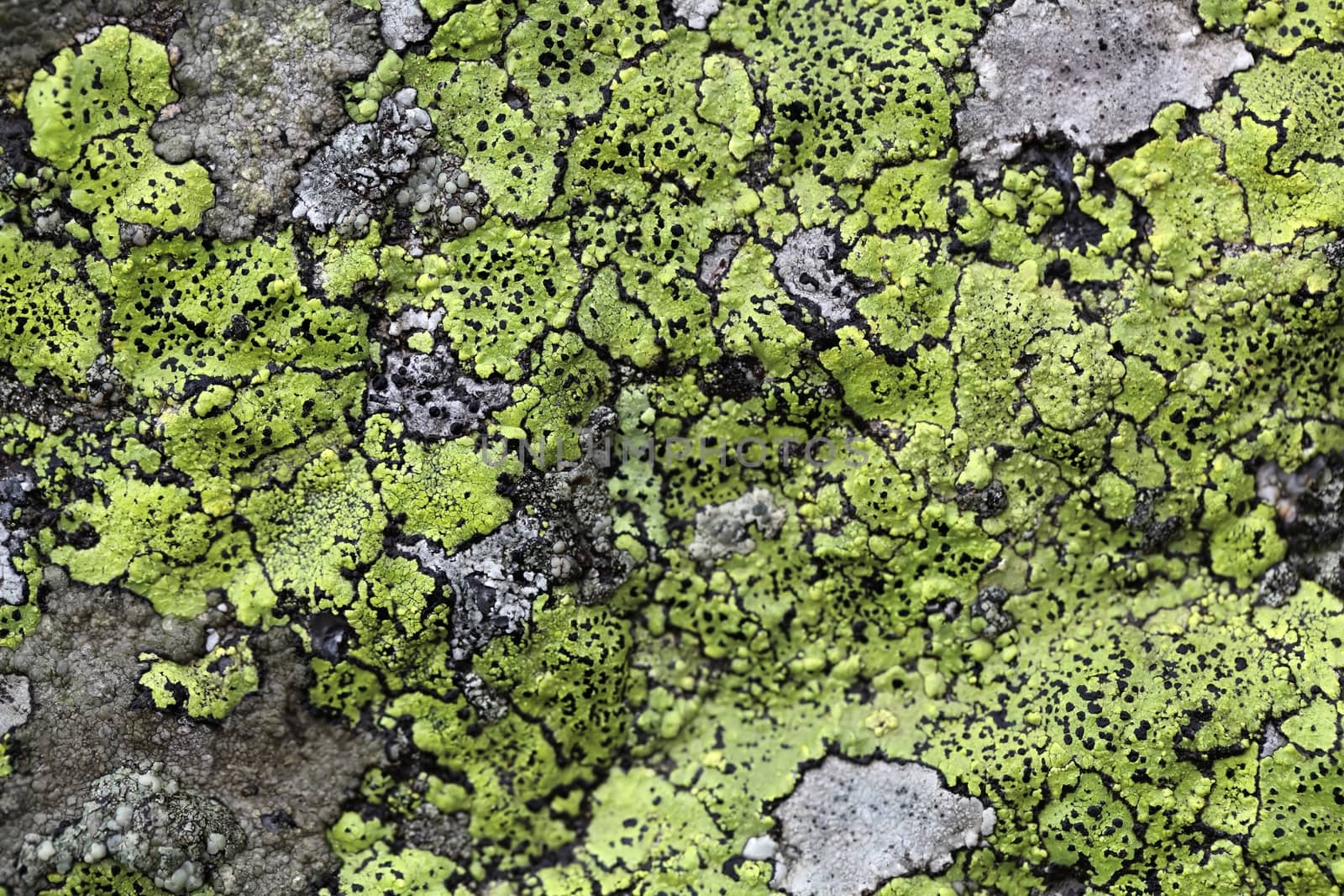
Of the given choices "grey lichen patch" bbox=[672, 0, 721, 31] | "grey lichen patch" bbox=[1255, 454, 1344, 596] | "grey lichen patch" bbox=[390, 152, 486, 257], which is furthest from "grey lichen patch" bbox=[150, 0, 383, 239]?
"grey lichen patch" bbox=[1255, 454, 1344, 596]

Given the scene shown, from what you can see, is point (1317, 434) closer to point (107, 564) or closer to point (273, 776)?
point (273, 776)

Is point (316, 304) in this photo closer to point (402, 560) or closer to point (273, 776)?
point (402, 560)

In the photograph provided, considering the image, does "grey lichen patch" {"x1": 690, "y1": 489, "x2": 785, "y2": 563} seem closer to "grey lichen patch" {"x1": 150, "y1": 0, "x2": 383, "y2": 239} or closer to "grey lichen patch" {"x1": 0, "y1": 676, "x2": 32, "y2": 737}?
"grey lichen patch" {"x1": 150, "y1": 0, "x2": 383, "y2": 239}

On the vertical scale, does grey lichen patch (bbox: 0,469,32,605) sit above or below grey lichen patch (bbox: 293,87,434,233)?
below

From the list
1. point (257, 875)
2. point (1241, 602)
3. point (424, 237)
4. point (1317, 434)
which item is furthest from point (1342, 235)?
point (257, 875)

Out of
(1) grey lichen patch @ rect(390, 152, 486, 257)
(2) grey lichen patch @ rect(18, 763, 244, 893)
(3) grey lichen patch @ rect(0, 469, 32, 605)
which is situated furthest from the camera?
(1) grey lichen patch @ rect(390, 152, 486, 257)

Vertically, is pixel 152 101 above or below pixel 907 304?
above

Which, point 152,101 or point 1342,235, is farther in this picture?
point 1342,235

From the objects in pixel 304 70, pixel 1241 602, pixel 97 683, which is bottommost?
pixel 1241 602
